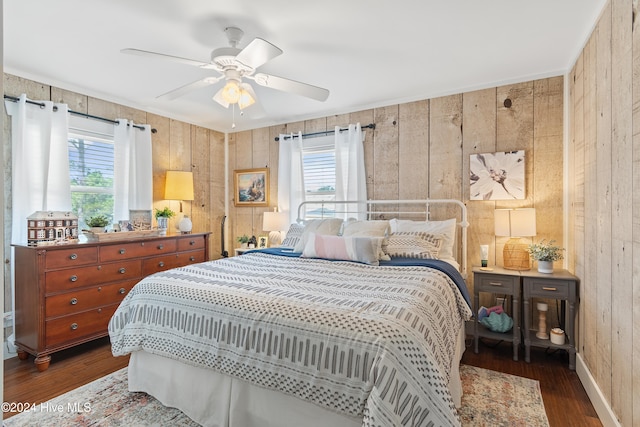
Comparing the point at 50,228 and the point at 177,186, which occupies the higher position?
the point at 177,186

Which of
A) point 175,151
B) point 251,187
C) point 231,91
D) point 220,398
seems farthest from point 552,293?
point 175,151

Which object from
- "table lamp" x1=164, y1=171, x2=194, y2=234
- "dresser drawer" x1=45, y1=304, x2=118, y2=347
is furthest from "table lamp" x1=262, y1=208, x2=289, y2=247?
"dresser drawer" x1=45, y1=304, x2=118, y2=347

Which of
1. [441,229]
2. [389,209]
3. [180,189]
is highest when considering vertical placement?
[180,189]

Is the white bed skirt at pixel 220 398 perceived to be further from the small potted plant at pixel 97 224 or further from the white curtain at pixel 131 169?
the white curtain at pixel 131 169

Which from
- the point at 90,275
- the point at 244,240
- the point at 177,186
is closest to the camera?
the point at 90,275

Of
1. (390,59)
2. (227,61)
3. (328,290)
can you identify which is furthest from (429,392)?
(390,59)

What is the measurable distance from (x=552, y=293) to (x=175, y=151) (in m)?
4.32

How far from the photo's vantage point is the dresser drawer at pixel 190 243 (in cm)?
397

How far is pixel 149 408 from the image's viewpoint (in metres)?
2.24

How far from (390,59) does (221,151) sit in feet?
10.1

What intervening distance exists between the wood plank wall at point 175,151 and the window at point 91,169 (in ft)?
0.66

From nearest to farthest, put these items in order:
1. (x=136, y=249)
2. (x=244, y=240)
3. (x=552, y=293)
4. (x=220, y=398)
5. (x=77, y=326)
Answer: (x=220, y=398)
(x=552, y=293)
(x=77, y=326)
(x=136, y=249)
(x=244, y=240)

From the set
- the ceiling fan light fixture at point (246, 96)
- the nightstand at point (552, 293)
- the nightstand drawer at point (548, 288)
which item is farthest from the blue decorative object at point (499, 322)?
the ceiling fan light fixture at point (246, 96)

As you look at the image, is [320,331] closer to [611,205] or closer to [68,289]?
[611,205]
